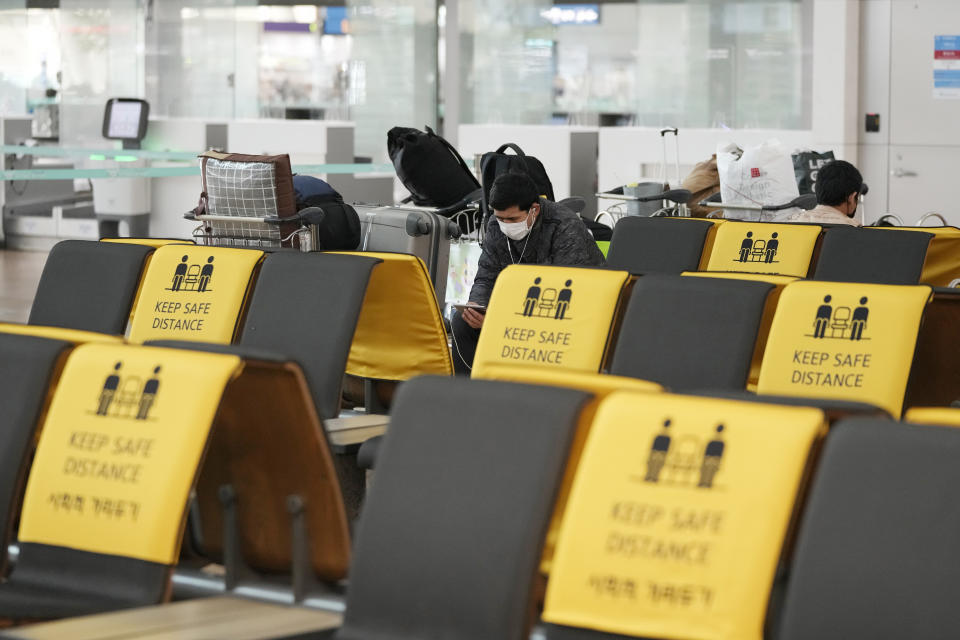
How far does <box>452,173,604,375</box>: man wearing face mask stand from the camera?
18.5 feet

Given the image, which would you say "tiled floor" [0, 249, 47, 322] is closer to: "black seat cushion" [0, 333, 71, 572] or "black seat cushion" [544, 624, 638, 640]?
"black seat cushion" [0, 333, 71, 572]

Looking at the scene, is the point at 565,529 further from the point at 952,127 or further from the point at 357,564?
the point at 952,127

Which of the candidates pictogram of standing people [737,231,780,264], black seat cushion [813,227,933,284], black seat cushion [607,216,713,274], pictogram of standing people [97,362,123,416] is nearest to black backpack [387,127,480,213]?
black seat cushion [607,216,713,274]

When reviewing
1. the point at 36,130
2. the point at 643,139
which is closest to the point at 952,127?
the point at 643,139

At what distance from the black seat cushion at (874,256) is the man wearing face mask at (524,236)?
34.2 inches

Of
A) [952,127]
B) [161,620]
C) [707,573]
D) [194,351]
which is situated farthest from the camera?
[952,127]

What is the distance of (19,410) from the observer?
2.95 metres

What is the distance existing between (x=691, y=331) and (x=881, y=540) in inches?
75.0

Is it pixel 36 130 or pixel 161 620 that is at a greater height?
pixel 36 130

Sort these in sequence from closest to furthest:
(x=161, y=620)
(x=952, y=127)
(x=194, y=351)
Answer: (x=161, y=620), (x=194, y=351), (x=952, y=127)

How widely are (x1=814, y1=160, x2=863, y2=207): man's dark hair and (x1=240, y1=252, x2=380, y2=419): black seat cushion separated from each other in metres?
3.01

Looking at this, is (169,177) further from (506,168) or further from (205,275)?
(205,275)

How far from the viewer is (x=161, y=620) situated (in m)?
2.62

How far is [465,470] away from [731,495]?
0.45 meters
